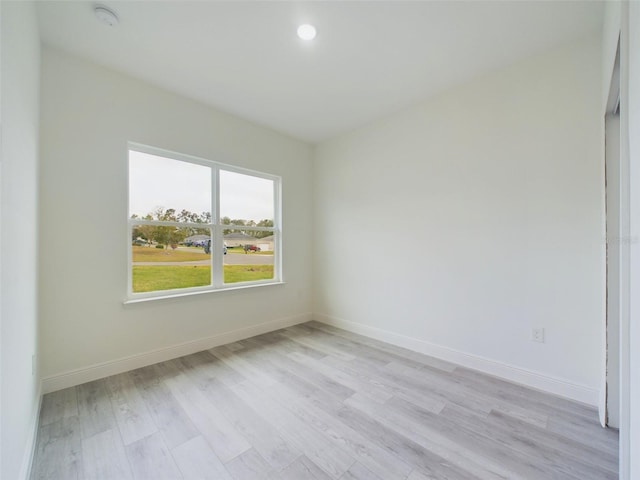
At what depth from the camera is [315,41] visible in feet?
6.91

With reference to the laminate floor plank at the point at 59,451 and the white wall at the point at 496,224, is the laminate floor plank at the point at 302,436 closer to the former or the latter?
the laminate floor plank at the point at 59,451

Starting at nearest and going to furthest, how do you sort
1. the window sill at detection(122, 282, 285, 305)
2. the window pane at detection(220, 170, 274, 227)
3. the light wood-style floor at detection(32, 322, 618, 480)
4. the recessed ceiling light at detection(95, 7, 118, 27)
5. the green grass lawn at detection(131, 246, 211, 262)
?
1. the light wood-style floor at detection(32, 322, 618, 480)
2. the recessed ceiling light at detection(95, 7, 118, 27)
3. the window sill at detection(122, 282, 285, 305)
4. the green grass lawn at detection(131, 246, 211, 262)
5. the window pane at detection(220, 170, 274, 227)

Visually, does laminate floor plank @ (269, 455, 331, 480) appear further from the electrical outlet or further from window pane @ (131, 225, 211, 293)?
window pane @ (131, 225, 211, 293)

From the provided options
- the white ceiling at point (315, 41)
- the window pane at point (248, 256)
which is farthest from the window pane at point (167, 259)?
the white ceiling at point (315, 41)

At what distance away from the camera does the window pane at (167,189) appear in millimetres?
2650

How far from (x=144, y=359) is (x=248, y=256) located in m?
1.54

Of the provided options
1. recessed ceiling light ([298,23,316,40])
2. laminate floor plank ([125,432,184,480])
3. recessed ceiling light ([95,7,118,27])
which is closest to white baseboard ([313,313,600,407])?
laminate floor plank ([125,432,184,480])

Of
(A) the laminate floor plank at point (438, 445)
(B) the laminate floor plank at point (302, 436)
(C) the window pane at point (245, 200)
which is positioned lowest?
(A) the laminate floor plank at point (438, 445)

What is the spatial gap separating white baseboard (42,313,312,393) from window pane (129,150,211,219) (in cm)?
136

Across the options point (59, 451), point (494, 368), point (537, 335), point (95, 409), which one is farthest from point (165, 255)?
point (537, 335)

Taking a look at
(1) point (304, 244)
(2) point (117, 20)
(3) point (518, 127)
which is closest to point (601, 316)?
(3) point (518, 127)

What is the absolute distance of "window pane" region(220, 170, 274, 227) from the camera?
3291 mm

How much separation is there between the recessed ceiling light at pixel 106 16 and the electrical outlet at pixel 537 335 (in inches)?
158

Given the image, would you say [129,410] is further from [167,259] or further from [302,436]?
[167,259]
